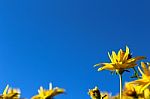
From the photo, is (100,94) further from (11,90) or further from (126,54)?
(11,90)

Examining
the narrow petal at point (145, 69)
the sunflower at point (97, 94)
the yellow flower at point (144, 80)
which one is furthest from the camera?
the sunflower at point (97, 94)

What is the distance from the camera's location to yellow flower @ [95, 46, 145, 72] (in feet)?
17.1

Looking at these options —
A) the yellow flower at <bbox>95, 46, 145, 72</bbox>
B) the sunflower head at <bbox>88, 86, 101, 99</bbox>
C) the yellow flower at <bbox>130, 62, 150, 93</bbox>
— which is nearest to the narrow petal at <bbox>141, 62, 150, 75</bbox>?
the yellow flower at <bbox>130, 62, 150, 93</bbox>

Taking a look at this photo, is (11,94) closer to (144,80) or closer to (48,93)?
(48,93)

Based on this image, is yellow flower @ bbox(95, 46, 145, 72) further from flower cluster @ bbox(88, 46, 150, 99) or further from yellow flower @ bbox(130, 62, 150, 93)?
yellow flower @ bbox(130, 62, 150, 93)

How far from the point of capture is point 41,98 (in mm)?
5527

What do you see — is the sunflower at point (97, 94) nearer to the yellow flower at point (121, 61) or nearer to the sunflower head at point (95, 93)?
the sunflower head at point (95, 93)

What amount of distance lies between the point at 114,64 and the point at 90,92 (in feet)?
1.65

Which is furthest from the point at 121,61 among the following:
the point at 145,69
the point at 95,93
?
the point at 145,69

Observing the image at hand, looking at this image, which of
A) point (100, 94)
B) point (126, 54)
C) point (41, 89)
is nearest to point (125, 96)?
point (100, 94)

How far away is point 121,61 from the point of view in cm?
550

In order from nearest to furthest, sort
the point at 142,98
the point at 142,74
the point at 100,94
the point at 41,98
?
1. the point at 142,98
2. the point at 142,74
3. the point at 100,94
4. the point at 41,98

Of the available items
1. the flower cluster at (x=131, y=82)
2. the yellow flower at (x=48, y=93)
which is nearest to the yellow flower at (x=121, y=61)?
the flower cluster at (x=131, y=82)

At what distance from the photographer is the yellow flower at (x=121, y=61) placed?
5202 millimetres
